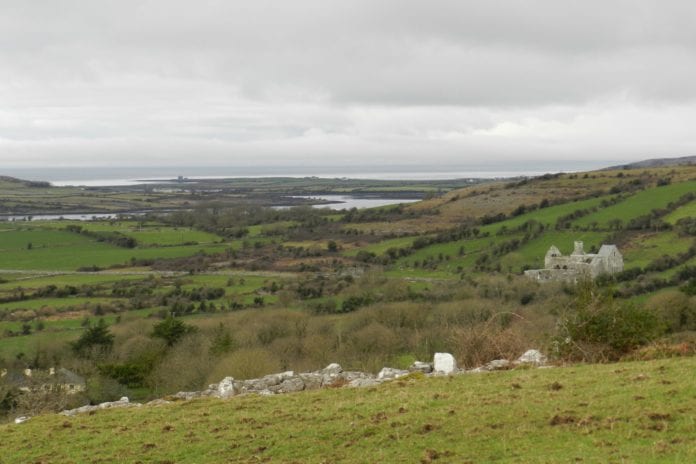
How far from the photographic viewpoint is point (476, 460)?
11.8 meters

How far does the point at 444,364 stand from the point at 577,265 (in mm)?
50953

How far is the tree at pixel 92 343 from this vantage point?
4659cm

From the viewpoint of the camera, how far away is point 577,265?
69250mm

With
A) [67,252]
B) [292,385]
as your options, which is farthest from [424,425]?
[67,252]

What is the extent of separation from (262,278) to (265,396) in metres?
64.0

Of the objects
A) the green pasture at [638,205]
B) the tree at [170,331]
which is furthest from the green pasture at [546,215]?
the tree at [170,331]

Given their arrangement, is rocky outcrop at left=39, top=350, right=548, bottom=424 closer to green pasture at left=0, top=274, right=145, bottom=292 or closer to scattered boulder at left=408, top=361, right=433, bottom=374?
scattered boulder at left=408, top=361, right=433, bottom=374

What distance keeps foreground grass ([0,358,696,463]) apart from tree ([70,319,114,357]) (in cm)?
2959

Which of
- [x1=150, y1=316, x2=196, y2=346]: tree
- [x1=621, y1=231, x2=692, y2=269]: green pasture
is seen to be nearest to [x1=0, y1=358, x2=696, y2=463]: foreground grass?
[x1=150, y1=316, x2=196, y2=346]: tree

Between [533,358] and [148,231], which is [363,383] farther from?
[148,231]

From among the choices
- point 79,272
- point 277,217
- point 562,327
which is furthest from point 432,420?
point 277,217

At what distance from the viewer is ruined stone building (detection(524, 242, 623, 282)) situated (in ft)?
221

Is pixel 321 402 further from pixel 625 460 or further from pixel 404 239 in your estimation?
pixel 404 239

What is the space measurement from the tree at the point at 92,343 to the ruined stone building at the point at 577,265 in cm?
4149
